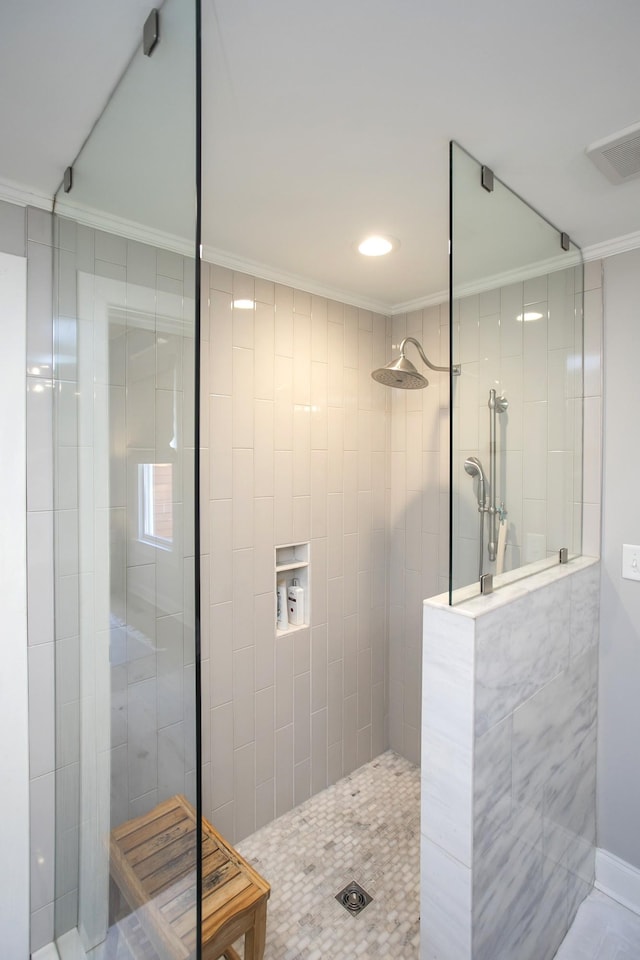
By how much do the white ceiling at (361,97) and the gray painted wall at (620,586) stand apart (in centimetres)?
30

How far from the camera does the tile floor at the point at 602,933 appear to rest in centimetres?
152

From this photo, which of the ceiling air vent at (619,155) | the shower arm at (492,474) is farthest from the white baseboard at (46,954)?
the ceiling air vent at (619,155)

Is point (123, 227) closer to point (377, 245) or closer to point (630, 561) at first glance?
point (377, 245)

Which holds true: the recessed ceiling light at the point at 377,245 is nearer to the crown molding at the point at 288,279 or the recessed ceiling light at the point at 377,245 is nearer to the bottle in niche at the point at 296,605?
the crown molding at the point at 288,279

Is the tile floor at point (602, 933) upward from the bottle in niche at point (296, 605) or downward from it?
downward

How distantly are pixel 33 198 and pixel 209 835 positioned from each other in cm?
201

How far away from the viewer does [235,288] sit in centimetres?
191

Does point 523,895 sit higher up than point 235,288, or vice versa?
point 235,288

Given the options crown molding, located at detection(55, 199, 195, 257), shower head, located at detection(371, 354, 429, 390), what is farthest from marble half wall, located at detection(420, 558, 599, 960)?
crown molding, located at detection(55, 199, 195, 257)

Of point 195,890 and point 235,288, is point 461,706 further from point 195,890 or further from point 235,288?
point 235,288

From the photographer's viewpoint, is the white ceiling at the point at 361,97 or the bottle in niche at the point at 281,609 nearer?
the white ceiling at the point at 361,97

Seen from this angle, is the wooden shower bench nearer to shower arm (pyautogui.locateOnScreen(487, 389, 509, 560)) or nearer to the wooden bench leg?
the wooden bench leg

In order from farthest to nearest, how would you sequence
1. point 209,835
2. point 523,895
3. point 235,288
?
1. point 235,288
2. point 209,835
3. point 523,895

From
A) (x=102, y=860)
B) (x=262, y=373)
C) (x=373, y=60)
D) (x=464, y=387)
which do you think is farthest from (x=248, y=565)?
(x=373, y=60)
